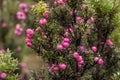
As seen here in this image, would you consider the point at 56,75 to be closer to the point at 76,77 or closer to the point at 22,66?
the point at 76,77

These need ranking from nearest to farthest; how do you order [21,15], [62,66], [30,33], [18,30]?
1. [62,66]
2. [30,33]
3. [18,30]
4. [21,15]

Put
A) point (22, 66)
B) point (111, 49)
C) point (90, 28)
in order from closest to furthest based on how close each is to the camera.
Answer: point (90, 28) < point (111, 49) < point (22, 66)

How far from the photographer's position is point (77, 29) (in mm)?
6836

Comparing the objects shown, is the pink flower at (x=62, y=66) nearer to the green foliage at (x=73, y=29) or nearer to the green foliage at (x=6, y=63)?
the green foliage at (x=73, y=29)

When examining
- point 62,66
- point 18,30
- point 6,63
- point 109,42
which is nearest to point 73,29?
point 62,66

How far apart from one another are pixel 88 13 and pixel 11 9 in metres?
8.30

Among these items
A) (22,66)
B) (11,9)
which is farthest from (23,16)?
(22,66)

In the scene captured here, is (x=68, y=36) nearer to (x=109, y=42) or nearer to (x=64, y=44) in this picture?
(x=64, y=44)

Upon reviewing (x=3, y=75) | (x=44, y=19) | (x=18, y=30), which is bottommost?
(x=3, y=75)

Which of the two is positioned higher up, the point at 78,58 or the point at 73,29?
the point at 73,29

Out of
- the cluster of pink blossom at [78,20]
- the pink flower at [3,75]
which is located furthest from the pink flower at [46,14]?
the pink flower at [3,75]

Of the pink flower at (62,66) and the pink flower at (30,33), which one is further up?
the pink flower at (30,33)

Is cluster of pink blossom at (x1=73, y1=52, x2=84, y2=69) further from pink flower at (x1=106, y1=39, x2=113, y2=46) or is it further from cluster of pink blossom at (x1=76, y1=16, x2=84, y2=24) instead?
pink flower at (x1=106, y1=39, x2=113, y2=46)

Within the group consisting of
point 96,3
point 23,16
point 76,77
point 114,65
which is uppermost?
point 23,16
